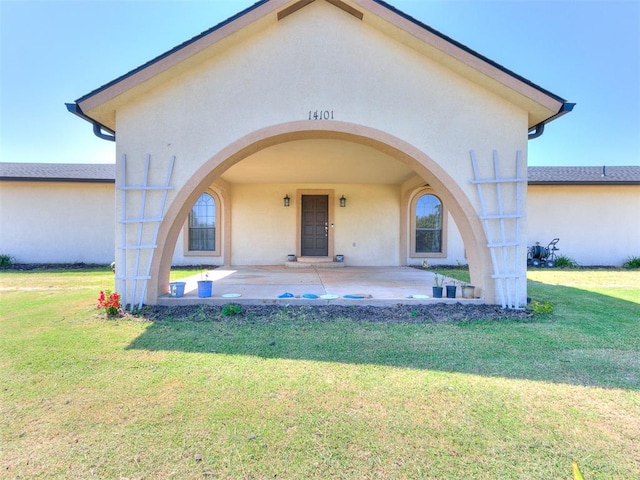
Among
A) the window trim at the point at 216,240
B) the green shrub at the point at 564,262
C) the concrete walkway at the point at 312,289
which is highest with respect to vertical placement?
the window trim at the point at 216,240

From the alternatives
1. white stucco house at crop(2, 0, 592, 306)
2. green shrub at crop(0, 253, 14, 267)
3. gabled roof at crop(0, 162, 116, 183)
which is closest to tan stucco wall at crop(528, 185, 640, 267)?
white stucco house at crop(2, 0, 592, 306)

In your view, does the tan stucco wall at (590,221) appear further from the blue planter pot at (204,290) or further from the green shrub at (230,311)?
the blue planter pot at (204,290)

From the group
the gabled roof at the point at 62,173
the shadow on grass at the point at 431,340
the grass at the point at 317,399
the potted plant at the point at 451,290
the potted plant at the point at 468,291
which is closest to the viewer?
the grass at the point at 317,399

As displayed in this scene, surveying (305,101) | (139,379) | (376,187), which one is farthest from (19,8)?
(376,187)

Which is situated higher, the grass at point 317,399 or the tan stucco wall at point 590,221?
the tan stucco wall at point 590,221

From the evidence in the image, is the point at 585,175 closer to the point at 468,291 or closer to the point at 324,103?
the point at 468,291

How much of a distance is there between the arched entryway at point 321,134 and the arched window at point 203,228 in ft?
22.1

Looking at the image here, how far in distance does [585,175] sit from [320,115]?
14.7m

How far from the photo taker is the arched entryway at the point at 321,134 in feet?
19.3

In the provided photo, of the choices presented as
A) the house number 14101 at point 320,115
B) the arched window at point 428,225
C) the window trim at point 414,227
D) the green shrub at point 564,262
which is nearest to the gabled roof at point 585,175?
the green shrub at point 564,262

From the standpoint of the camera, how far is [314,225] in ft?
43.0

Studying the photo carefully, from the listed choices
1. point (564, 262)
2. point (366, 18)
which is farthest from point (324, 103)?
point (564, 262)

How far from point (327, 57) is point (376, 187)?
7.46 meters

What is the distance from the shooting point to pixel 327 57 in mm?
5918
